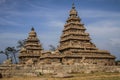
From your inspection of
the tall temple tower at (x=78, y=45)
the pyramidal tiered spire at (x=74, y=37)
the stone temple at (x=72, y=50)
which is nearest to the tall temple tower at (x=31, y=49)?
the stone temple at (x=72, y=50)

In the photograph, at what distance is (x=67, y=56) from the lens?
196ft

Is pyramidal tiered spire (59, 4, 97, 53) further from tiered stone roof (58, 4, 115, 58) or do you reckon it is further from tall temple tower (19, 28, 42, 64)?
tall temple tower (19, 28, 42, 64)

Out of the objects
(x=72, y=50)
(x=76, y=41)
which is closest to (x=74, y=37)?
(x=76, y=41)

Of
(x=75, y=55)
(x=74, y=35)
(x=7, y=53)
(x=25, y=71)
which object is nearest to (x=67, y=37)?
(x=74, y=35)

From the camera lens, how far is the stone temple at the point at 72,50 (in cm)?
6012

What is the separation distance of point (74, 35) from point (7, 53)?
36.5m

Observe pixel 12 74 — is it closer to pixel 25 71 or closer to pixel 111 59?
pixel 25 71

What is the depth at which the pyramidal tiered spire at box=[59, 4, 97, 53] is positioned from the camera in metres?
63.2

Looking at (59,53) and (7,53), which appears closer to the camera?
(59,53)

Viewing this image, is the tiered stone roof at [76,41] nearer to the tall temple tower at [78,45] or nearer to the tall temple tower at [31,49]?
the tall temple tower at [78,45]

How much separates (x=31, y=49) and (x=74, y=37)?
13.2 metres

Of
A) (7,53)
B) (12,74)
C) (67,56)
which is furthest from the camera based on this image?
(7,53)

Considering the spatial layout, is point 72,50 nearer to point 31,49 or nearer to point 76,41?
point 76,41

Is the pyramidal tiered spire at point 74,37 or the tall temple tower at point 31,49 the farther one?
the tall temple tower at point 31,49
